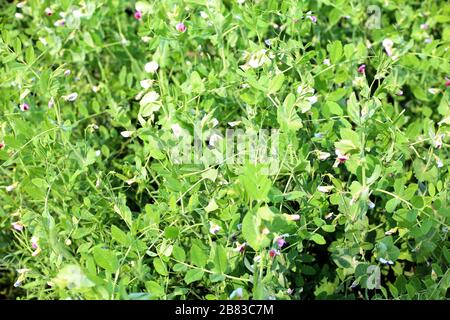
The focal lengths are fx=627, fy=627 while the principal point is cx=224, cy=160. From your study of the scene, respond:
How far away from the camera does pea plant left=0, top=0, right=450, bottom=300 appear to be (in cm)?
125

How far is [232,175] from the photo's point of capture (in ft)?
4.38

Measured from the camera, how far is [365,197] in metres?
1.25

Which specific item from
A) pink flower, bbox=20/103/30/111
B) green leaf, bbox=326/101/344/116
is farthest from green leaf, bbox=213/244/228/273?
pink flower, bbox=20/103/30/111

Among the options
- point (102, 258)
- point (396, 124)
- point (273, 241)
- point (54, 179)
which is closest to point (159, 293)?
point (102, 258)

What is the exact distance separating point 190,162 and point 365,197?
0.38 meters

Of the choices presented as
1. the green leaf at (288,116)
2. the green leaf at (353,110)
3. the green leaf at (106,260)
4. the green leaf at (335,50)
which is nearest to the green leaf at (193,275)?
the green leaf at (106,260)

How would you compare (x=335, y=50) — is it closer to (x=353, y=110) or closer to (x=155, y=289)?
(x=353, y=110)

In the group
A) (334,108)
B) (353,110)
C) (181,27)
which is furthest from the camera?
(181,27)

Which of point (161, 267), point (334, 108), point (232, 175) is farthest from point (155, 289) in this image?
point (334, 108)

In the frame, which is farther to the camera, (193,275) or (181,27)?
(181,27)

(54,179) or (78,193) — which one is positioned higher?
(54,179)

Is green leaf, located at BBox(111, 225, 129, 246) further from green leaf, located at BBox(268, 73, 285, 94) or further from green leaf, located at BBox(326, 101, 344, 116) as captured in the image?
green leaf, located at BBox(326, 101, 344, 116)

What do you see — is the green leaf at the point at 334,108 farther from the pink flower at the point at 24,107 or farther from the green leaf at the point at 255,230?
the pink flower at the point at 24,107
